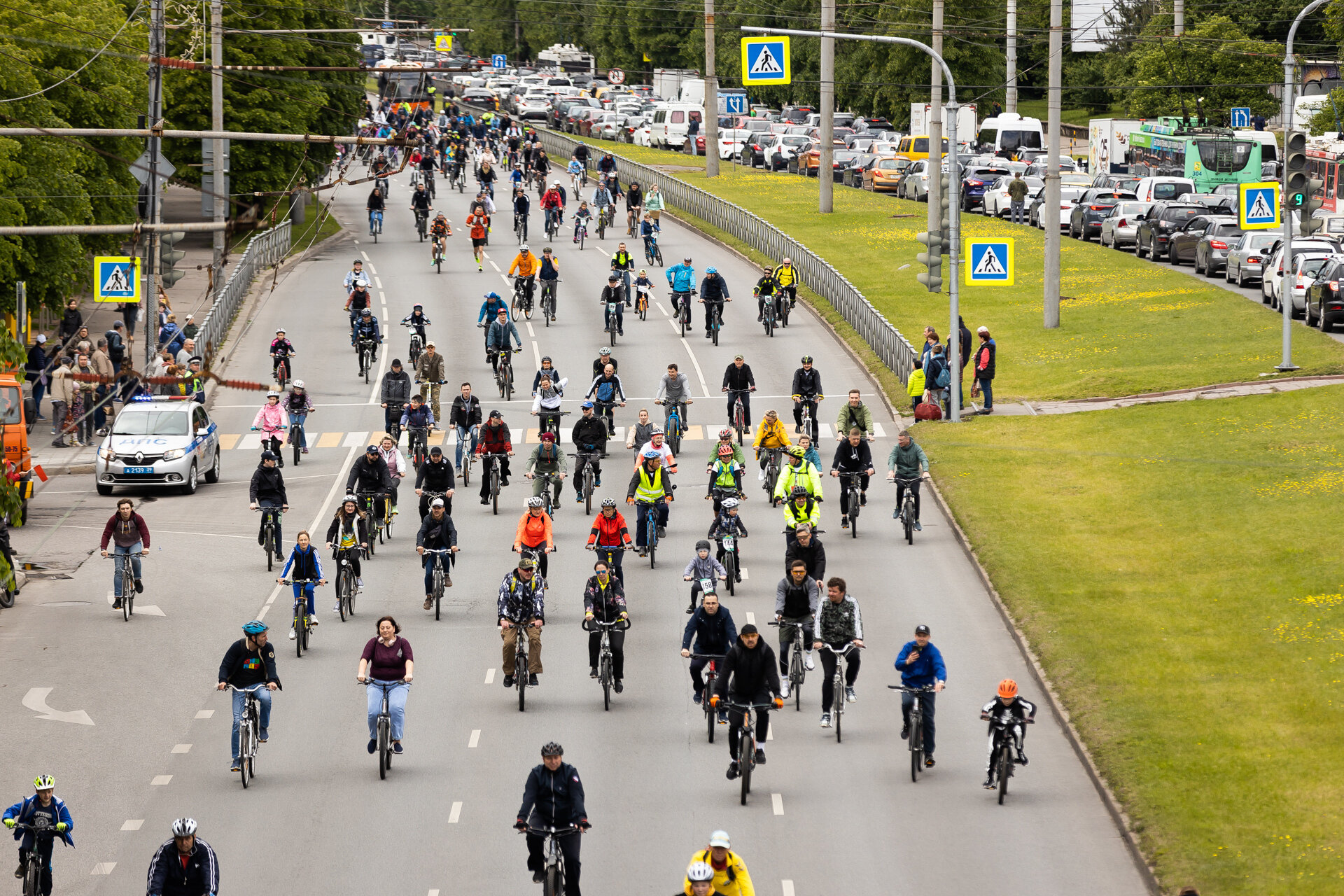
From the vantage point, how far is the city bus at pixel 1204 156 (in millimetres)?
66812

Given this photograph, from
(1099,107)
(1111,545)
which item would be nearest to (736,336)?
(1111,545)

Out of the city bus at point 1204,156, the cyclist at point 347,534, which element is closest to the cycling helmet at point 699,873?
the cyclist at point 347,534

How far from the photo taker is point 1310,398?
111 ft

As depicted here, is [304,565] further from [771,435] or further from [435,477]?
[771,435]

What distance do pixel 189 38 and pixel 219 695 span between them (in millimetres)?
41999

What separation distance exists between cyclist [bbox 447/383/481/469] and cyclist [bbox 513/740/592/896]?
16240 mm

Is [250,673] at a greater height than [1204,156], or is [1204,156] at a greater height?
[1204,156]

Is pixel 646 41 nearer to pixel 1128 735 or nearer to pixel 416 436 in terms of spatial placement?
pixel 416 436

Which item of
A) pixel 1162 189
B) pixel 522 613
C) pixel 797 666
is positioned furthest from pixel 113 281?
pixel 1162 189

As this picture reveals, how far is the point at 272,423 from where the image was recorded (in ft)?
107

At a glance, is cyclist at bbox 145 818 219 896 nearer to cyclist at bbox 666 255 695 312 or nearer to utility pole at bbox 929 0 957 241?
cyclist at bbox 666 255 695 312

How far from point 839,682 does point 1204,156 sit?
53.1 m

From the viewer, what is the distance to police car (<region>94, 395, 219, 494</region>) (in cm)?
3291

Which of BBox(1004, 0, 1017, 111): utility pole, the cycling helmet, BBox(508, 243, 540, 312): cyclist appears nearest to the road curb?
the cycling helmet
